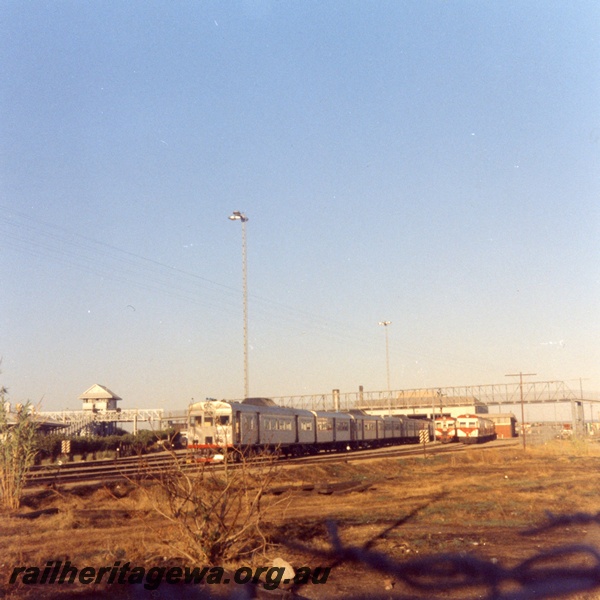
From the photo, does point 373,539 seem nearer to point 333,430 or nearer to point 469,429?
point 333,430

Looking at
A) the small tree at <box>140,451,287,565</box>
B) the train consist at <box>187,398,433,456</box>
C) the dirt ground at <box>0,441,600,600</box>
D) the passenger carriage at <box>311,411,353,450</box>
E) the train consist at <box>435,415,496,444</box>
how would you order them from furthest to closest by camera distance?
the train consist at <box>435,415,496,444</box> → the passenger carriage at <box>311,411,353,450</box> → the train consist at <box>187,398,433,456</box> → the small tree at <box>140,451,287,565</box> → the dirt ground at <box>0,441,600,600</box>

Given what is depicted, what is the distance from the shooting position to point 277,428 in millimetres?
31969

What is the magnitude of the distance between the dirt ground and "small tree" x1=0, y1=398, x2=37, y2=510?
74 centimetres

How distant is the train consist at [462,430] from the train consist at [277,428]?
939cm

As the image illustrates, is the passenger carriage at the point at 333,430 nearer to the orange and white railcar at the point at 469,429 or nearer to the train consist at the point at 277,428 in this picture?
the train consist at the point at 277,428

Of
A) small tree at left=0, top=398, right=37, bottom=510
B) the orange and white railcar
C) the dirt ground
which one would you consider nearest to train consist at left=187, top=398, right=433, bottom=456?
the dirt ground

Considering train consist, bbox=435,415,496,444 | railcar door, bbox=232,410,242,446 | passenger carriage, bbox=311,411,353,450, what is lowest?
train consist, bbox=435,415,496,444

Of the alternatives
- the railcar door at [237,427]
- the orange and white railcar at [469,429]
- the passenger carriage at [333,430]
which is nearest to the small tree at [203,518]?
the railcar door at [237,427]

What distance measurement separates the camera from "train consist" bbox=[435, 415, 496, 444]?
58781 millimetres

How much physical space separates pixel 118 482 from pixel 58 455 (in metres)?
19.4

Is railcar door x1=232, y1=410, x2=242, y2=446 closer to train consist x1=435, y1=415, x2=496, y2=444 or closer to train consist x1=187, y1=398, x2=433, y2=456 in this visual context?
train consist x1=187, y1=398, x2=433, y2=456

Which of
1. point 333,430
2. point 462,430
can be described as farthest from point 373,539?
point 462,430

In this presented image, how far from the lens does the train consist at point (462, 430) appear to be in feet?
193

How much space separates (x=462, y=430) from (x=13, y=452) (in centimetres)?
5162
